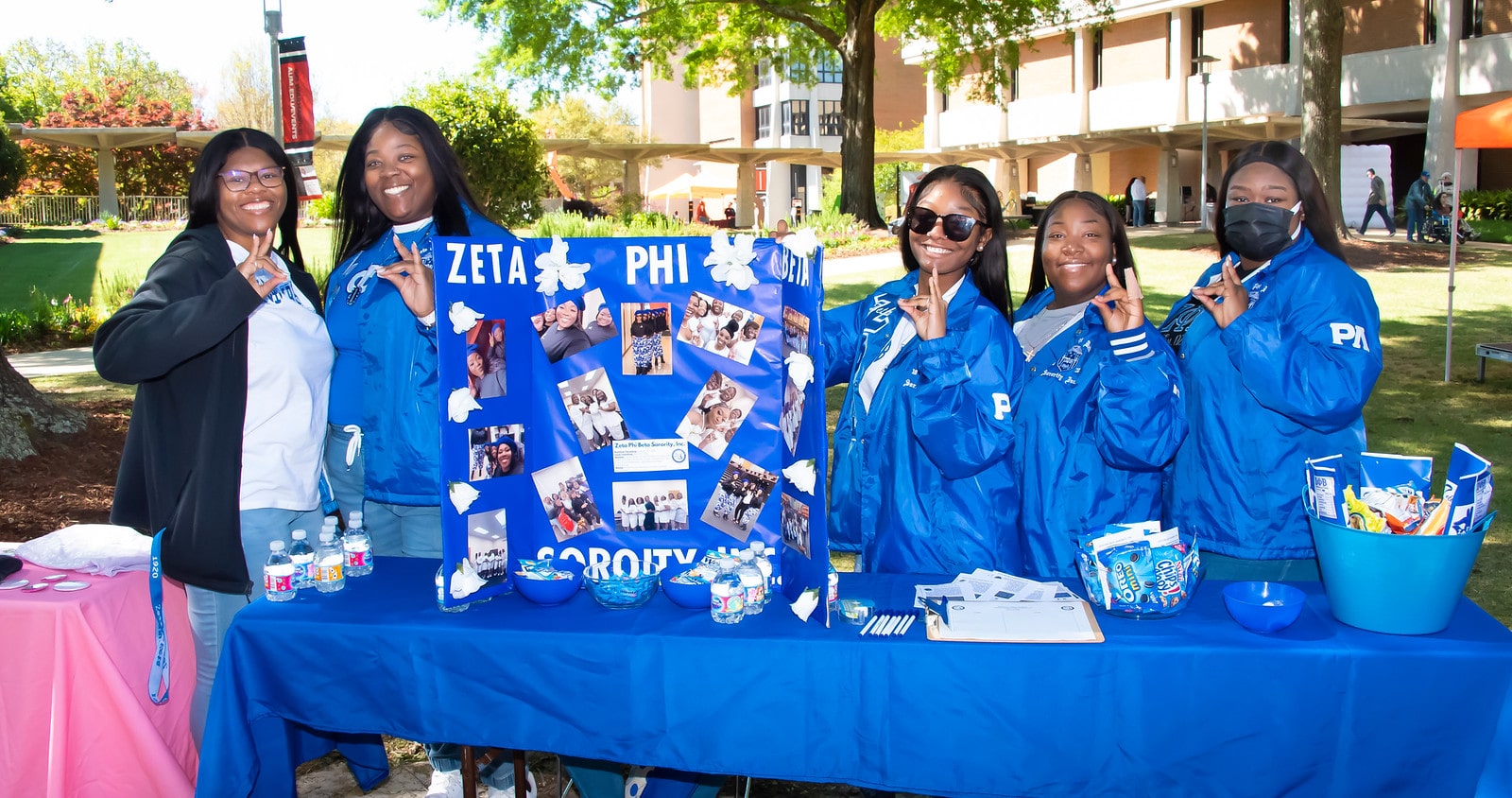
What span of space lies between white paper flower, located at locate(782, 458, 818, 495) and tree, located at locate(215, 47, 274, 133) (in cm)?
3964

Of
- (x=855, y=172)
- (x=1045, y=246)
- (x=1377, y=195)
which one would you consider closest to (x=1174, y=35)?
(x=1377, y=195)

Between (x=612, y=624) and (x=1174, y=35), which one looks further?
(x=1174, y=35)

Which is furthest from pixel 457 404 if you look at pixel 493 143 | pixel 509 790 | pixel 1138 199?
pixel 1138 199

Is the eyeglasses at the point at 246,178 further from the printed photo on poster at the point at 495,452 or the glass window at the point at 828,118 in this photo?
the glass window at the point at 828,118

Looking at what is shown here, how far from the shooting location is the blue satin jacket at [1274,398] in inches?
100

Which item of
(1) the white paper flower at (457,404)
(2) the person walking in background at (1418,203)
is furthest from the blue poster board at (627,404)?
(2) the person walking in background at (1418,203)

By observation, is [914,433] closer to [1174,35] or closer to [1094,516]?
[1094,516]

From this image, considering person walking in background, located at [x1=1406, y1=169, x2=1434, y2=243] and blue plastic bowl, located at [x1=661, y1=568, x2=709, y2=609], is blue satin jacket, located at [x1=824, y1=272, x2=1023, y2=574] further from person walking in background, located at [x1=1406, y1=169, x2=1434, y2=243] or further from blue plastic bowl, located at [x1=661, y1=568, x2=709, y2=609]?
person walking in background, located at [x1=1406, y1=169, x2=1434, y2=243]

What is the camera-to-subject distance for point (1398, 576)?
219cm

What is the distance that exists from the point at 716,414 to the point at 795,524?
332mm

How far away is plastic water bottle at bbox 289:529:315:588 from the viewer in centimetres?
262

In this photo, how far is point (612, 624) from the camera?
2.39m

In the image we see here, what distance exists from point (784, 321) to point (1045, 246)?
0.87m

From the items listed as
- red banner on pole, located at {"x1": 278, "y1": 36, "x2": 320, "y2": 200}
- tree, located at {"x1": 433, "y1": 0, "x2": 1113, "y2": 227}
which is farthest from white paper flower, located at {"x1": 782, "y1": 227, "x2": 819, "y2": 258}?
tree, located at {"x1": 433, "y1": 0, "x2": 1113, "y2": 227}
